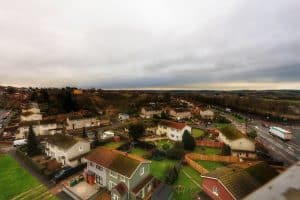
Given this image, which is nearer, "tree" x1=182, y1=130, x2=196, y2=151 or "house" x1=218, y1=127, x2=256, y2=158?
"house" x1=218, y1=127, x2=256, y2=158

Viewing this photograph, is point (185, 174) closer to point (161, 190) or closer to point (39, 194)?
point (161, 190)

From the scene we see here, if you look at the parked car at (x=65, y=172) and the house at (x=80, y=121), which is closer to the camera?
the parked car at (x=65, y=172)

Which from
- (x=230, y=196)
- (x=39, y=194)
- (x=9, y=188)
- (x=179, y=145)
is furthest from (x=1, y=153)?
(x=230, y=196)

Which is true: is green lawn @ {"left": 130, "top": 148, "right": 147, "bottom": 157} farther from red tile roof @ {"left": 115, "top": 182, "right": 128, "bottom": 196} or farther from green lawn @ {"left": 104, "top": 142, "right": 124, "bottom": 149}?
red tile roof @ {"left": 115, "top": 182, "right": 128, "bottom": 196}

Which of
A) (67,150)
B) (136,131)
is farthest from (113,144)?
(67,150)

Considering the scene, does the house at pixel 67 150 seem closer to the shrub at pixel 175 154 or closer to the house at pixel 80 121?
the shrub at pixel 175 154

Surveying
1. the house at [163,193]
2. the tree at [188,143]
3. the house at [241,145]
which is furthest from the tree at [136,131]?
the house at [163,193]

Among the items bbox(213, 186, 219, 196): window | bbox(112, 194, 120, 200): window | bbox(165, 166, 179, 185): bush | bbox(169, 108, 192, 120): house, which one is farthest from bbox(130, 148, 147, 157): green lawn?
bbox(169, 108, 192, 120): house
